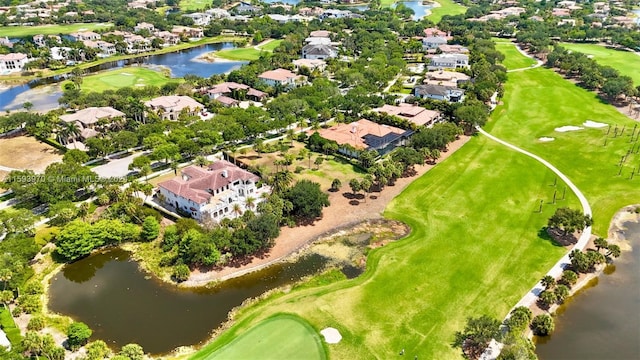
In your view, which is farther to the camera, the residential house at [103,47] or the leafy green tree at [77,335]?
the residential house at [103,47]

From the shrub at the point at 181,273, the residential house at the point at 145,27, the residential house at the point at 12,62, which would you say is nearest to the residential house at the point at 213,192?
the shrub at the point at 181,273

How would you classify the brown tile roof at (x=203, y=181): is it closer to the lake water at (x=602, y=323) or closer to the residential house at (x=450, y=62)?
the lake water at (x=602, y=323)

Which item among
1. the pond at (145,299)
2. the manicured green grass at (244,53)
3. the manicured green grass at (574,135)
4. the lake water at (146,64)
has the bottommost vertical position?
the lake water at (146,64)

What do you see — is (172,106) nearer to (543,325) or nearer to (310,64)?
(310,64)

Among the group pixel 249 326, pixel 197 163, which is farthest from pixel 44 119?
pixel 249 326

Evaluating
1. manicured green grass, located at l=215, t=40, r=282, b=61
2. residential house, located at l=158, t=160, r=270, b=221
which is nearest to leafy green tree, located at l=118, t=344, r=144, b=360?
residential house, located at l=158, t=160, r=270, b=221

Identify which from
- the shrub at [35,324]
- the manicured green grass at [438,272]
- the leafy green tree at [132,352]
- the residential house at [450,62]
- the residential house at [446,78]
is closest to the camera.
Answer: the leafy green tree at [132,352]

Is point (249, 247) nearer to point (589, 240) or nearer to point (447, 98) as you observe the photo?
point (589, 240)

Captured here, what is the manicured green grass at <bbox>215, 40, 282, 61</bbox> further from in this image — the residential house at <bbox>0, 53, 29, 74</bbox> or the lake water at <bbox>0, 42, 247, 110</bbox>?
the residential house at <bbox>0, 53, 29, 74</bbox>
